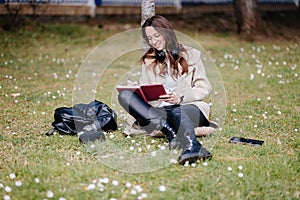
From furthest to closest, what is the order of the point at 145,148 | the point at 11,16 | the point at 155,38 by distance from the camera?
the point at 11,16
the point at 155,38
the point at 145,148

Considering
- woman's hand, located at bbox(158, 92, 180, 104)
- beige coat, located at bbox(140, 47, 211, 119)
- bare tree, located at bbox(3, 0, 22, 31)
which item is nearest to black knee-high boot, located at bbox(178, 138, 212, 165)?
woman's hand, located at bbox(158, 92, 180, 104)

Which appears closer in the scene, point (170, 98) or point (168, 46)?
point (170, 98)

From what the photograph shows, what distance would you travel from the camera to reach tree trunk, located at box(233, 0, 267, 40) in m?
13.3

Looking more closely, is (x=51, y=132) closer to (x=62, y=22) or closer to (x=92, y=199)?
(x=92, y=199)

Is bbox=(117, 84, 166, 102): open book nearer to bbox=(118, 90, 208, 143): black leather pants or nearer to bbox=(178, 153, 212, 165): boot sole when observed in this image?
bbox=(118, 90, 208, 143): black leather pants

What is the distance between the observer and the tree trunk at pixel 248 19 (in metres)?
13.3

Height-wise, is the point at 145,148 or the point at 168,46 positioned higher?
the point at 168,46

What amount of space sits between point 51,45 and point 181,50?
7582mm

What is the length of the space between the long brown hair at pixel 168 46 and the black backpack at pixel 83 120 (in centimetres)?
79

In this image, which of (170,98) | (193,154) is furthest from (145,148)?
(193,154)

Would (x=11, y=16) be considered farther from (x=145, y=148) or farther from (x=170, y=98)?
(x=145, y=148)

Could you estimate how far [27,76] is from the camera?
30.8ft

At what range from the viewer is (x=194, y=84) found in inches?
216

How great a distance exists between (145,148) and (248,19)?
9352mm
